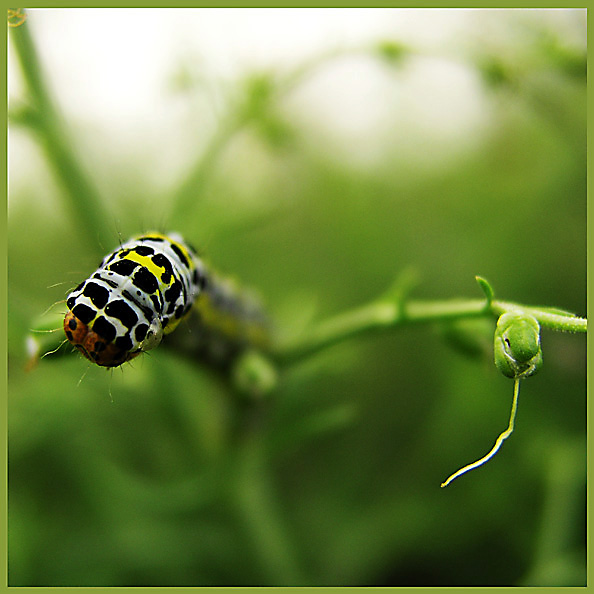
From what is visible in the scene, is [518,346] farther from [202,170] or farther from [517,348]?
[202,170]

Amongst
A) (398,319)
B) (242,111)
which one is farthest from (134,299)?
(242,111)

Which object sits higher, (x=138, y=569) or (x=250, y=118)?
(x=250, y=118)

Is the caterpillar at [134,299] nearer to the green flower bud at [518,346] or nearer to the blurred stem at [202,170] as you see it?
the blurred stem at [202,170]

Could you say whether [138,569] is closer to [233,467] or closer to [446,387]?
[233,467]

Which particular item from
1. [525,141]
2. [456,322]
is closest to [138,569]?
[456,322]

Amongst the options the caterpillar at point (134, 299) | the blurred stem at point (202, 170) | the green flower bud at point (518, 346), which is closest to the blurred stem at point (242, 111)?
the blurred stem at point (202, 170)

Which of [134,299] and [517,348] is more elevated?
[134,299]

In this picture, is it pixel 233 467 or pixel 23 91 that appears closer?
pixel 23 91
